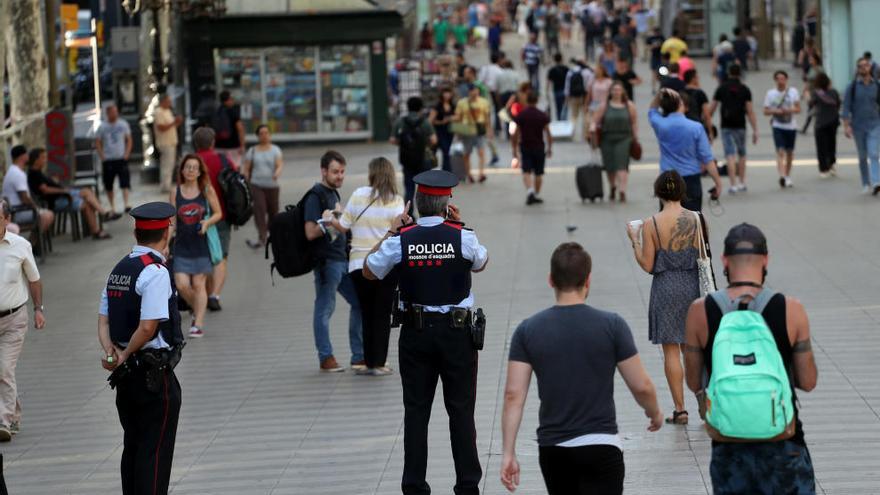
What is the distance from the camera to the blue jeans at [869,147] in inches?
771

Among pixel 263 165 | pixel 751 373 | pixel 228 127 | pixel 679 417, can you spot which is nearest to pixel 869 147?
pixel 263 165

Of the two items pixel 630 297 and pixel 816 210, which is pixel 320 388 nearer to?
pixel 630 297

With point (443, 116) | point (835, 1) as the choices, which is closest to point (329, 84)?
point (443, 116)

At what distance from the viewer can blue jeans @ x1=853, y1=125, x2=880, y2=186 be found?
19594mm

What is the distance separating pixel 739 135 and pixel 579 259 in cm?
1505

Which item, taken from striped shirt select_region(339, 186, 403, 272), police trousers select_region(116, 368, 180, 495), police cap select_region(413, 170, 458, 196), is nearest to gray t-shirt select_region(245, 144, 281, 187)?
striped shirt select_region(339, 186, 403, 272)

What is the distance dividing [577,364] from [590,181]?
14.6 m

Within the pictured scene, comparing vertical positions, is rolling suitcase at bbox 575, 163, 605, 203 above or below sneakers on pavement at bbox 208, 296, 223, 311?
above

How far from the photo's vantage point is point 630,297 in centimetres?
1393

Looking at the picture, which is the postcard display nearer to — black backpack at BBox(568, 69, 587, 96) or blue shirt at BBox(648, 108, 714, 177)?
black backpack at BBox(568, 69, 587, 96)

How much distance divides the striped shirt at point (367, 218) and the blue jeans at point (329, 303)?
0.57 metres

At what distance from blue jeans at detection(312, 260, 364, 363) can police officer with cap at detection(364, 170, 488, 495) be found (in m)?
3.80

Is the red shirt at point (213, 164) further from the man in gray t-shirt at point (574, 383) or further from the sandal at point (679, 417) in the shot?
the man in gray t-shirt at point (574, 383)

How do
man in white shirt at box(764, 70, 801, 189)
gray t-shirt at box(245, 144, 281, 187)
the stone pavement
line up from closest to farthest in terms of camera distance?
1. the stone pavement
2. gray t-shirt at box(245, 144, 281, 187)
3. man in white shirt at box(764, 70, 801, 189)
